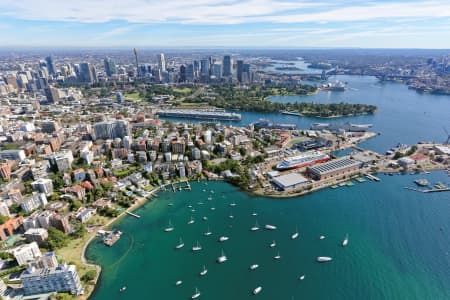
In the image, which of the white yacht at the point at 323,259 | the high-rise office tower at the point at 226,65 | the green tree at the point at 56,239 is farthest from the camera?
the high-rise office tower at the point at 226,65

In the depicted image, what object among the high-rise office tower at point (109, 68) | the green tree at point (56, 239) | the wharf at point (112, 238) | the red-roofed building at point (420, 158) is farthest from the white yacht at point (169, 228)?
the high-rise office tower at point (109, 68)

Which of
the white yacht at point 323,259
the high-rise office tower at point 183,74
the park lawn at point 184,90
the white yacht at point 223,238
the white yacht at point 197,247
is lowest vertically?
the white yacht at point 197,247

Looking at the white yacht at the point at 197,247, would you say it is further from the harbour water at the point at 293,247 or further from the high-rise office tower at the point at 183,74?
the high-rise office tower at the point at 183,74

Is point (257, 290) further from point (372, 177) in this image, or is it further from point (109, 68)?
point (109, 68)

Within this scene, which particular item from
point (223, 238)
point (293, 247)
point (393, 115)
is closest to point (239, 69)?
point (393, 115)

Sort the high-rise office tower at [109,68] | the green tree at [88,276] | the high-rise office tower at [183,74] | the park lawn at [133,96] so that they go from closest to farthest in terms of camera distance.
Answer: the green tree at [88,276]
the park lawn at [133,96]
the high-rise office tower at [183,74]
the high-rise office tower at [109,68]

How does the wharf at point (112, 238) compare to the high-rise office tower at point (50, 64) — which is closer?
the wharf at point (112, 238)

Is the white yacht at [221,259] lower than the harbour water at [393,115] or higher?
lower
